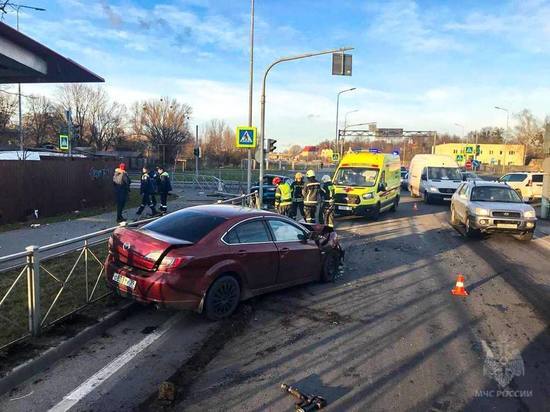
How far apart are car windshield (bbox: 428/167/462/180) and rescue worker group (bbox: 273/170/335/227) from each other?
1283 centimetres

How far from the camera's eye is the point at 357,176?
56.8ft

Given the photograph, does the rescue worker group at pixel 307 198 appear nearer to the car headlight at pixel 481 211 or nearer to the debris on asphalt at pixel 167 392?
the car headlight at pixel 481 211

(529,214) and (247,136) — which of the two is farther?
(247,136)

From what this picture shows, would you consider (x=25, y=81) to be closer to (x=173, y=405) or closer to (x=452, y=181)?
(x=173, y=405)

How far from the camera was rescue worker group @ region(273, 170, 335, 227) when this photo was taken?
13062mm

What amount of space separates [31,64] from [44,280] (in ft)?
26.8

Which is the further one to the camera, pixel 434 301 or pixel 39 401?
pixel 434 301

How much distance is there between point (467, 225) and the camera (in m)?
13.1

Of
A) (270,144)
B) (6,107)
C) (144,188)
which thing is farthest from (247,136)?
(6,107)

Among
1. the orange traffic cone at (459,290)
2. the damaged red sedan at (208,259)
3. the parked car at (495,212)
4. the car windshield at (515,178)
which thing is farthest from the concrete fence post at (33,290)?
the car windshield at (515,178)

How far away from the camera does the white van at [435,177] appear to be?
23.3 metres

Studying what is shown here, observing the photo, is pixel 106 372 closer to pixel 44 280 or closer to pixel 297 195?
pixel 44 280

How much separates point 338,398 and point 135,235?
329 cm

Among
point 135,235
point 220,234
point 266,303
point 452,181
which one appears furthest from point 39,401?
point 452,181
